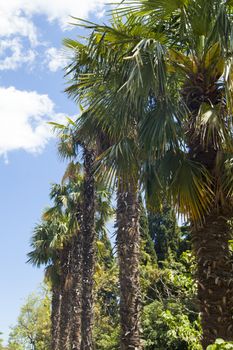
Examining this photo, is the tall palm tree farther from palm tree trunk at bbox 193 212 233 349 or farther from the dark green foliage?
the dark green foliage

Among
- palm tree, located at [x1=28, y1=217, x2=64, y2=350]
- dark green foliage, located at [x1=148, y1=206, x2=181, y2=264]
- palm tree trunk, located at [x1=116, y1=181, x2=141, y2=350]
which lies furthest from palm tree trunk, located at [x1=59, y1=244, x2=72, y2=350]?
dark green foliage, located at [x1=148, y1=206, x2=181, y2=264]

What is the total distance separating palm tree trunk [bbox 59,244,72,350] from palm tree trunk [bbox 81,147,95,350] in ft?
18.9

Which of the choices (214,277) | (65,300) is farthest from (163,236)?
(214,277)

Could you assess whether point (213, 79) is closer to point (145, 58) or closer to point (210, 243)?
point (145, 58)

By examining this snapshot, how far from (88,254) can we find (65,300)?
6.93 metres

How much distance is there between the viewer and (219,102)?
6.73 metres

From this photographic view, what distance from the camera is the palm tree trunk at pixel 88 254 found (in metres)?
13.6

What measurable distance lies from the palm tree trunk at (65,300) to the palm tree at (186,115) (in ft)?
46.3

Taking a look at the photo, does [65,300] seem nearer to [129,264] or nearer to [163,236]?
[129,264]

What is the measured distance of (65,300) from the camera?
20297 mm

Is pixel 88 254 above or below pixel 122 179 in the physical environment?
above

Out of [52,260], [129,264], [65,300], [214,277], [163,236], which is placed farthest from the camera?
[163,236]

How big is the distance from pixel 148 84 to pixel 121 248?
4.27m

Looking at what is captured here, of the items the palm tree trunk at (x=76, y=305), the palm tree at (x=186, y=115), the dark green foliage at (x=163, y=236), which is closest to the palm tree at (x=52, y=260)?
the palm tree trunk at (x=76, y=305)
